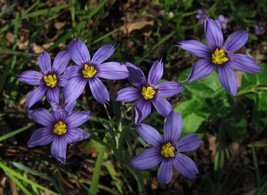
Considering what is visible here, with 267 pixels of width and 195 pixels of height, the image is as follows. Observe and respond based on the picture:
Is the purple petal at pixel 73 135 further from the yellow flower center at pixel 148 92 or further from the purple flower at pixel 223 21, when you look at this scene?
the purple flower at pixel 223 21

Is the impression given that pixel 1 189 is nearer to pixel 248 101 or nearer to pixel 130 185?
pixel 130 185

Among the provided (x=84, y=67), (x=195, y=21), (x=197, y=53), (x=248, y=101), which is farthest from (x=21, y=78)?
(x=195, y=21)

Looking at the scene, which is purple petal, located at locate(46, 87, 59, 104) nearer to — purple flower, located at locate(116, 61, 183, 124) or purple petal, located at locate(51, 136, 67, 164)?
purple petal, located at locate(51, 136, 67, 164)

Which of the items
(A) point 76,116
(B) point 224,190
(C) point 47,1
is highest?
(C) point 47,1

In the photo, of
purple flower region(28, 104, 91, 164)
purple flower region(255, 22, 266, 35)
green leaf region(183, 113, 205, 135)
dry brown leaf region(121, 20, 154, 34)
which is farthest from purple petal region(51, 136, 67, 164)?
purple flower region(255, 22, 266, 35)

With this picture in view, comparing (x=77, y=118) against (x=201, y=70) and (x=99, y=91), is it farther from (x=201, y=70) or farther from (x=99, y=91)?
(x=201, y=70)

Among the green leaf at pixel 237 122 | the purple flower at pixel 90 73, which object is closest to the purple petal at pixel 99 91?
the purple flower at pixel 90 73
